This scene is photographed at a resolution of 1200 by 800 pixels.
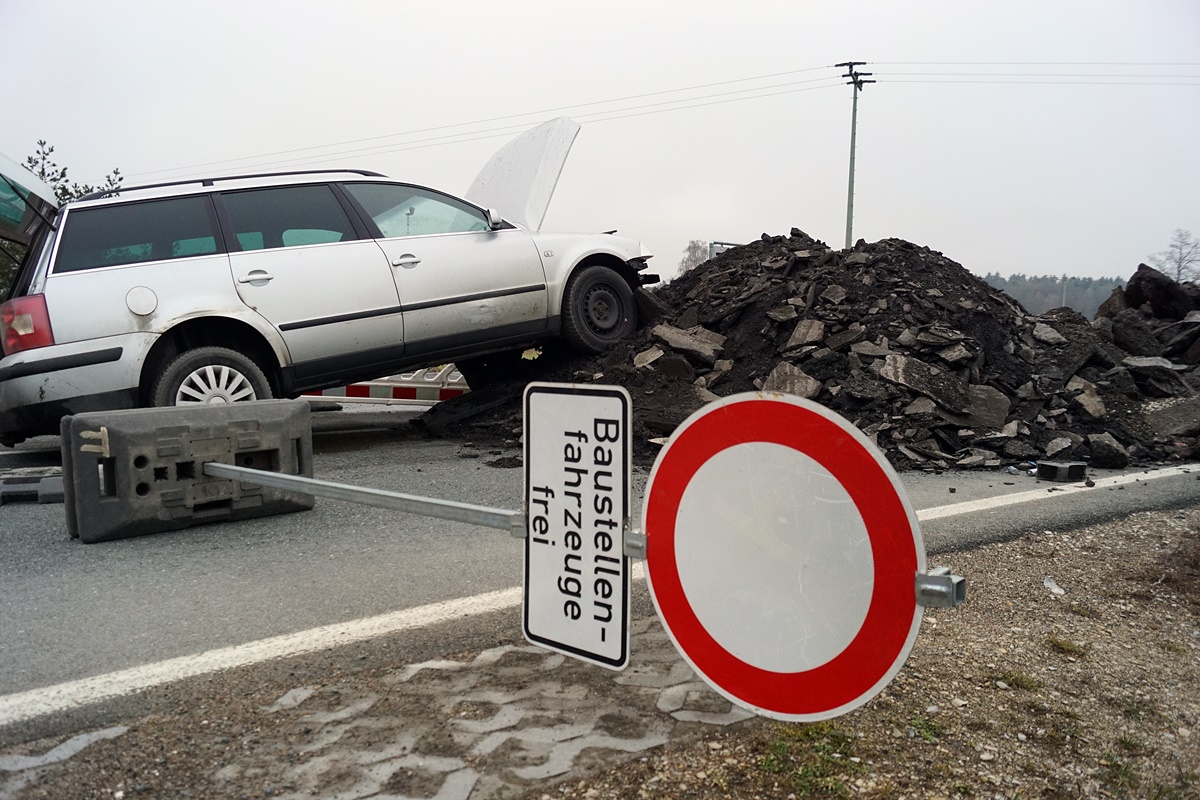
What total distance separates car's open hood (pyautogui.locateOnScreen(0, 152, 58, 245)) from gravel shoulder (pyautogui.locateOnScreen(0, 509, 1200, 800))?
4.53 metres

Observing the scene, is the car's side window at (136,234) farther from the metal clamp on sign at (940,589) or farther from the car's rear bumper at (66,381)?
the metal clamp on sign at (940,589)

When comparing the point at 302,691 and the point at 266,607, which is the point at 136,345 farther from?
the point at 302,691

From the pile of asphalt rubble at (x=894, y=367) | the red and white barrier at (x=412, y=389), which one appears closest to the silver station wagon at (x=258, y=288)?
the pile of asphalt rubble at (x=894, y=367)

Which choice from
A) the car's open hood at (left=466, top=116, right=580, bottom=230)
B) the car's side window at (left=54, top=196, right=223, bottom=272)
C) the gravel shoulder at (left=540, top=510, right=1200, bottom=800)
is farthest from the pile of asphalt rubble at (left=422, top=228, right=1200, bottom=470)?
the gravel shoulder at (left=540, top=510, right=1200, bottom=800)

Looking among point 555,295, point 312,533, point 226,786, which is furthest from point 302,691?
point 555,295

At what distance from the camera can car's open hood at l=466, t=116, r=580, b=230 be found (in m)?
7.68

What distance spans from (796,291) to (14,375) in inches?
256

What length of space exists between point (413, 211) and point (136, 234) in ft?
6.45

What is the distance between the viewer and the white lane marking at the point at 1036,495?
5145 mm

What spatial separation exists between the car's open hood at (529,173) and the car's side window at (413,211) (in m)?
0.61

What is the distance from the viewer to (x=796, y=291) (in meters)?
8.62

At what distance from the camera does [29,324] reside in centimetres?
535

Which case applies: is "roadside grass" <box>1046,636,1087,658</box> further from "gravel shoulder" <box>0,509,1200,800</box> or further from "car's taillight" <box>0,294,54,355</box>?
"car's taillight" <box>0,294,54,355</box>

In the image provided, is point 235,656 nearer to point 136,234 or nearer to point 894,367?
point 136,234
